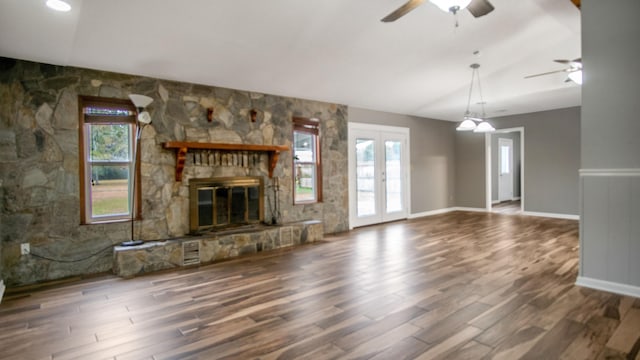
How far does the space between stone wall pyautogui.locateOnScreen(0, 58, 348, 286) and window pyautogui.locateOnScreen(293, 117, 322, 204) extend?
0.95m

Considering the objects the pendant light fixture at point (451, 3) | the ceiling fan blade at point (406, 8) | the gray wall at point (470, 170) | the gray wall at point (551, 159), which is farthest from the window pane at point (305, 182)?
the gray wall at point (551, 159)

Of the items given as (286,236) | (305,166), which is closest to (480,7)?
(286,236)

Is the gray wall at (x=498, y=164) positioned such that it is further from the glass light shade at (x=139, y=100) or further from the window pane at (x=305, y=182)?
the glass light shade at (x=139, y=100)

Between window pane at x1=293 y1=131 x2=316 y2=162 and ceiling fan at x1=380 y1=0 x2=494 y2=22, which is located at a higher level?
ceiling fan at x1=380 y1=0 x2=494 y2=22

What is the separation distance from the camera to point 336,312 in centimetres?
292

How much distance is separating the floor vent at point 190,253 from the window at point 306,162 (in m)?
2.04

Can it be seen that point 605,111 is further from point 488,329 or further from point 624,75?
point 488,329

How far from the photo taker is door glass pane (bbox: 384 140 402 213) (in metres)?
7.76

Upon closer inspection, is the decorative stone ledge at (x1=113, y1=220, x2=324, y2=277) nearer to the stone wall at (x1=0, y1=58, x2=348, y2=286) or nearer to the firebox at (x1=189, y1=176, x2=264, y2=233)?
the firebox at (x1=189, y1=176, x2=264, y2=233)

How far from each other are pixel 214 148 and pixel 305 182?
194 cm

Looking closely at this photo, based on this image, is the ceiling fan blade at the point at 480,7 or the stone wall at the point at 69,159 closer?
the ceiling fan blade at the point at 480,7

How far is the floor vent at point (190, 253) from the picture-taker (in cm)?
450

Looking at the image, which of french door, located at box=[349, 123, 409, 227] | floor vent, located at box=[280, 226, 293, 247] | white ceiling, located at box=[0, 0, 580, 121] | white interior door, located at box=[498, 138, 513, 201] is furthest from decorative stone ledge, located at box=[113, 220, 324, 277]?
white interior door, located at box=[498, 138, 513, 201]

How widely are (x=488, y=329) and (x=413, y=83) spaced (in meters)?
4.45
